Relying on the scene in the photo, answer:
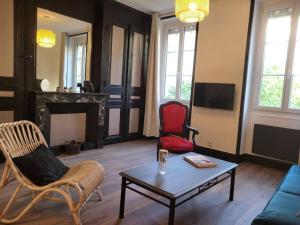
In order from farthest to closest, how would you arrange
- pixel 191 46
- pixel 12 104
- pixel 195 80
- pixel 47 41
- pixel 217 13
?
1. pixel 191 46
2. pixel 195 80
3. pixel 217 13
4. pixel 47 41
5. pixel 12 104

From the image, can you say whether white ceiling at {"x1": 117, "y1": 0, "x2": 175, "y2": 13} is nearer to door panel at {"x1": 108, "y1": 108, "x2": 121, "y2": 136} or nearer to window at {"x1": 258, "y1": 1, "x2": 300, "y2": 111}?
window at {"x1": 258, "y1": 1, "x2": 300, "y2": 111}

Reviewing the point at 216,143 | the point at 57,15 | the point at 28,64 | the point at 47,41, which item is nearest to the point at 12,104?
the point at 28,64

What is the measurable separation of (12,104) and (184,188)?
2.81 metres

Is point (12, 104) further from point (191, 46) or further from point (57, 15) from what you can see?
point (191, 46)

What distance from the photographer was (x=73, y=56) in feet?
13.9

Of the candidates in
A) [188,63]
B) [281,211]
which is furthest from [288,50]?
[281,211]

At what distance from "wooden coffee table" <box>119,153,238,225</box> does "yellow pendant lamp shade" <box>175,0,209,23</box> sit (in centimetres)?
A: 150

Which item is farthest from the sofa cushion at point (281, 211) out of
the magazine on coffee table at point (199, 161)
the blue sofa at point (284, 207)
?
the magazine on coffee table at point (199, 161)

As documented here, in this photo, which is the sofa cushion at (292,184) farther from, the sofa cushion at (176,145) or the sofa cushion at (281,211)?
the sofa cushion at (176,145)

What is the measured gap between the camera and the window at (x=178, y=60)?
4.95 m

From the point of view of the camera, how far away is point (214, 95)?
4.15m

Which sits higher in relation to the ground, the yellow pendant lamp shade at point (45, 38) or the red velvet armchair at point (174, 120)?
the yellow pendant lamp shade at point (45, 38)

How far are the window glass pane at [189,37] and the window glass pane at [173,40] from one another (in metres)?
0.20

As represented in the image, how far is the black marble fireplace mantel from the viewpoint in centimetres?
355
